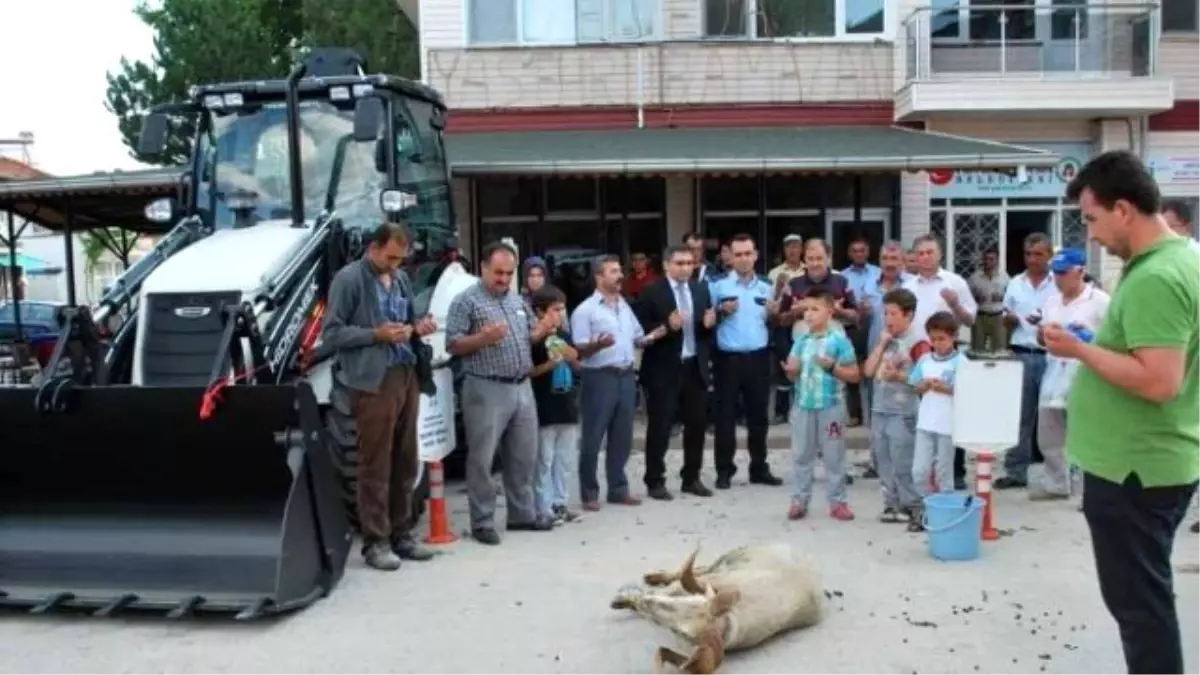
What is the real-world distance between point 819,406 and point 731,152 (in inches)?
244

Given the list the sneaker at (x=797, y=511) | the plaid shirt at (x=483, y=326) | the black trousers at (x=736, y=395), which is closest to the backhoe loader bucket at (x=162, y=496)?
the plaid shirt at (x=483, y=326)

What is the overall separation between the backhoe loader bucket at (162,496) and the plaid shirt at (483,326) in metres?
1.43

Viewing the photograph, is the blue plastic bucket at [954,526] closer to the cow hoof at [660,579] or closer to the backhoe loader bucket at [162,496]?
the cow hoof at [660,579]

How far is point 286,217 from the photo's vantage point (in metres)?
8.03

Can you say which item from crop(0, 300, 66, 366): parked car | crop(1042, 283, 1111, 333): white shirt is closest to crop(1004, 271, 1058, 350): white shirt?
crop(1042, 283, 1111, 333): white shirt

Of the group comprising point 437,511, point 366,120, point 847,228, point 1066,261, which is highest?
point 366,120

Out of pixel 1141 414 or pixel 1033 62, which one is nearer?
pixel 1141 414

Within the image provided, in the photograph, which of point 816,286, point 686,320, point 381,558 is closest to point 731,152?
point 816,286

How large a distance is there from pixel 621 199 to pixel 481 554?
9.42 meters

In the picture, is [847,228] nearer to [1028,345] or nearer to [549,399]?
[1028,345]

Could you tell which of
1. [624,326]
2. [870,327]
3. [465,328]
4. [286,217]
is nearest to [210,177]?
[286,217]

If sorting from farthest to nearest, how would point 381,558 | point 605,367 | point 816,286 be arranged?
point 816,286, point 605,367, point 381,558

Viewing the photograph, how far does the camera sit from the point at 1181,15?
16.9m

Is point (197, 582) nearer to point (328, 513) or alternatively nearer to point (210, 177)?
point (328, 513)
